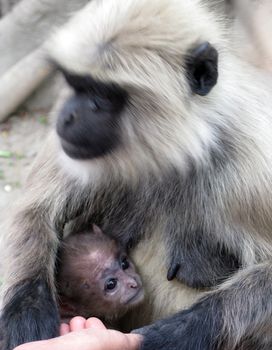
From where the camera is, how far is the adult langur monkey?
2961 millimetres

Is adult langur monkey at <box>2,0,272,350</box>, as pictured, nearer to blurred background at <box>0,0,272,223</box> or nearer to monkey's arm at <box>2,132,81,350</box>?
monkey's arm at <box>2,132,81,350</box>

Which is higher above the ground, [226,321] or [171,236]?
[171,236]

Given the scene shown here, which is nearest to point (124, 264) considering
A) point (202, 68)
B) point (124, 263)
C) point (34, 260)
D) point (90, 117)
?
point (124, 263)

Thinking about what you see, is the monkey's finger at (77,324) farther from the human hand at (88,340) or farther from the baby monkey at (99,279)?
the baby monkey at (99,279)

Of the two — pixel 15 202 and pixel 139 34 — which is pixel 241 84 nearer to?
pixel 139 34

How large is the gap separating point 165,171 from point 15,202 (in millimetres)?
889

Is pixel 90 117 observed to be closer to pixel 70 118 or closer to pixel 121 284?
pixel 70 118

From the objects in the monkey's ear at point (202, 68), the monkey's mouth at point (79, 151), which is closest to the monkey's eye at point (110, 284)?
the monkey's mouth at point (79, 151)

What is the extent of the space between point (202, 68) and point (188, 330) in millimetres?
985

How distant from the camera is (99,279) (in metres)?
3.40

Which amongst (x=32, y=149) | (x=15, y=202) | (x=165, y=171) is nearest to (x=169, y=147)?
(x=165, y=171)

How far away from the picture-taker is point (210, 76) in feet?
9.84

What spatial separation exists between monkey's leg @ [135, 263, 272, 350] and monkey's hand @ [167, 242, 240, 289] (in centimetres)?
9

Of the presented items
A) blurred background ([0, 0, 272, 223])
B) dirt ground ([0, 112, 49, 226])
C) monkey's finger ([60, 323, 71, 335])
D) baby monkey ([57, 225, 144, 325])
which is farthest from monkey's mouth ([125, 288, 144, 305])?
blurred background ([0, 0, 272, 223])
